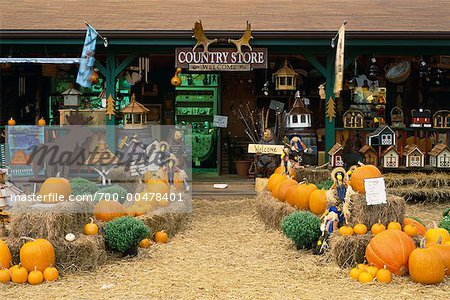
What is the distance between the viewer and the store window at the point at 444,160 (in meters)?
12.2

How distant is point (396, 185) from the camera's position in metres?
11.5

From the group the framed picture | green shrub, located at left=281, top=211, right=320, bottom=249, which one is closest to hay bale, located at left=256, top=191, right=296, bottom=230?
green shrub, located at left=281, top=211, right=320, bottom=249

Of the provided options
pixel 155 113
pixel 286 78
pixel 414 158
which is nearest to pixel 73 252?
pixel 286 78

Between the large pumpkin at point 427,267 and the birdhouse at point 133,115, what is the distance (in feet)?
23.1

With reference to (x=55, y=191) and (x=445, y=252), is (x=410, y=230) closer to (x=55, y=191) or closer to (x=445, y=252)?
(x=445, y=252)

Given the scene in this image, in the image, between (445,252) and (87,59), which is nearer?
(445,252)

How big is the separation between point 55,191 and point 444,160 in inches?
317

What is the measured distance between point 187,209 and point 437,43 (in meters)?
5.63

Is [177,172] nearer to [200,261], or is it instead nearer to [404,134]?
[200,261]

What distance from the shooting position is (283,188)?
930cm

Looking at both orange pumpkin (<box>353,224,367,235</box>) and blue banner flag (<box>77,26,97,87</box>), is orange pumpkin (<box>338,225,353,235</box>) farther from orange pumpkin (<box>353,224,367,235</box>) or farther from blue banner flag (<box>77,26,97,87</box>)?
blue banner flag (<box>77,26,97,87</box>)

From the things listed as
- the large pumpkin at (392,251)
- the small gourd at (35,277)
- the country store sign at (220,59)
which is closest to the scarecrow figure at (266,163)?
the country store sign at (220,59)

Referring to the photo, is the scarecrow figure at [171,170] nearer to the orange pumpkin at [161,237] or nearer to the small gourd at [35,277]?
the orange pumpkin at [161,237]

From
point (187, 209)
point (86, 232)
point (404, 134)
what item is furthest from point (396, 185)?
point (86, 232)
